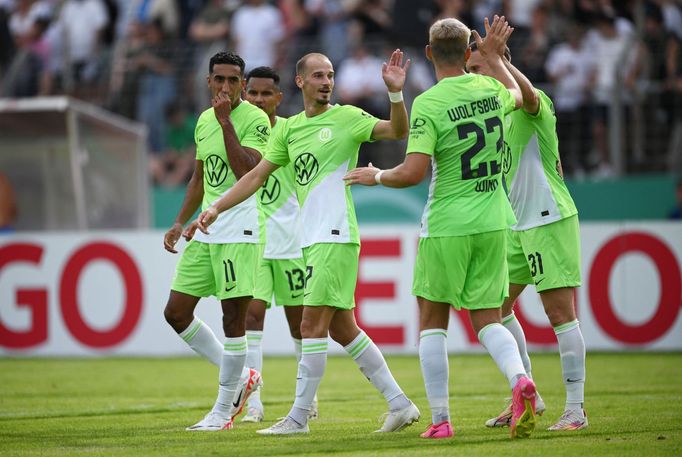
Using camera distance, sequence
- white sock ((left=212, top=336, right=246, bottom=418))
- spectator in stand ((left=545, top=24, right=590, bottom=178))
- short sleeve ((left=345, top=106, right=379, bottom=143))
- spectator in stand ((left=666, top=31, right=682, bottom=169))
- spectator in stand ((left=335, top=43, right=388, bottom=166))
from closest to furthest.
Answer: short sleeve ((left=345, top=106, right=379, bottom=143))
white sock ((left=212, top=336, right=246, bottom=418))
spectator in stand ((left=666, top=31, right=682, bottom=169))
spectator in stand ((left=545, top=24, right=590, bottom=178))
spectator in stand ((left=335, top=43, right=388, bottom=166))

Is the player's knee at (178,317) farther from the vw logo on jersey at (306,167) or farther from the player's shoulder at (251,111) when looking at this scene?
the vw logo on jersey at (306,167)

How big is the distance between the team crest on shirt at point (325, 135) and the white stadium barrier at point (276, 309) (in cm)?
782

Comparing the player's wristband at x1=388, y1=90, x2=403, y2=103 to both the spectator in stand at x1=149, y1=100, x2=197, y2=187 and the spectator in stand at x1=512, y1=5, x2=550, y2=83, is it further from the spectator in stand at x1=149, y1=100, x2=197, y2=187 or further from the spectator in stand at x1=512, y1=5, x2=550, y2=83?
the spectator in stand at x1=149, y1=100, x2=197, y2=187

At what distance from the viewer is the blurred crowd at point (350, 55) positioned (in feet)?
56.4

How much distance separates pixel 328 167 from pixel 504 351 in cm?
177

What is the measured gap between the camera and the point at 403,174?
Answer: 773 cm

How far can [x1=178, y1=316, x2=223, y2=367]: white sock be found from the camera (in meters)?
9.83

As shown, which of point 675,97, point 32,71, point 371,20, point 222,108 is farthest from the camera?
point 32,71

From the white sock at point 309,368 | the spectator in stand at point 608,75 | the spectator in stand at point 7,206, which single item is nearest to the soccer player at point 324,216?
the white sock at point 309,368

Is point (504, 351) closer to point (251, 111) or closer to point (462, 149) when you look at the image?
point (462, 149)

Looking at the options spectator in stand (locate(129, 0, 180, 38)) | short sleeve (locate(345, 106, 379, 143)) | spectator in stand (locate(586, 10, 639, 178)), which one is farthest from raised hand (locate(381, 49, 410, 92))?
spectator in stand (locate(129, 0, 180, 38))

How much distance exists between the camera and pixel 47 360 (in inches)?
658

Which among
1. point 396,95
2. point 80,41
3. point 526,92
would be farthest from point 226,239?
point 80,41

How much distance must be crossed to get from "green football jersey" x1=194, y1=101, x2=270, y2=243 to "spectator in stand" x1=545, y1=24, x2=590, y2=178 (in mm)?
8804
